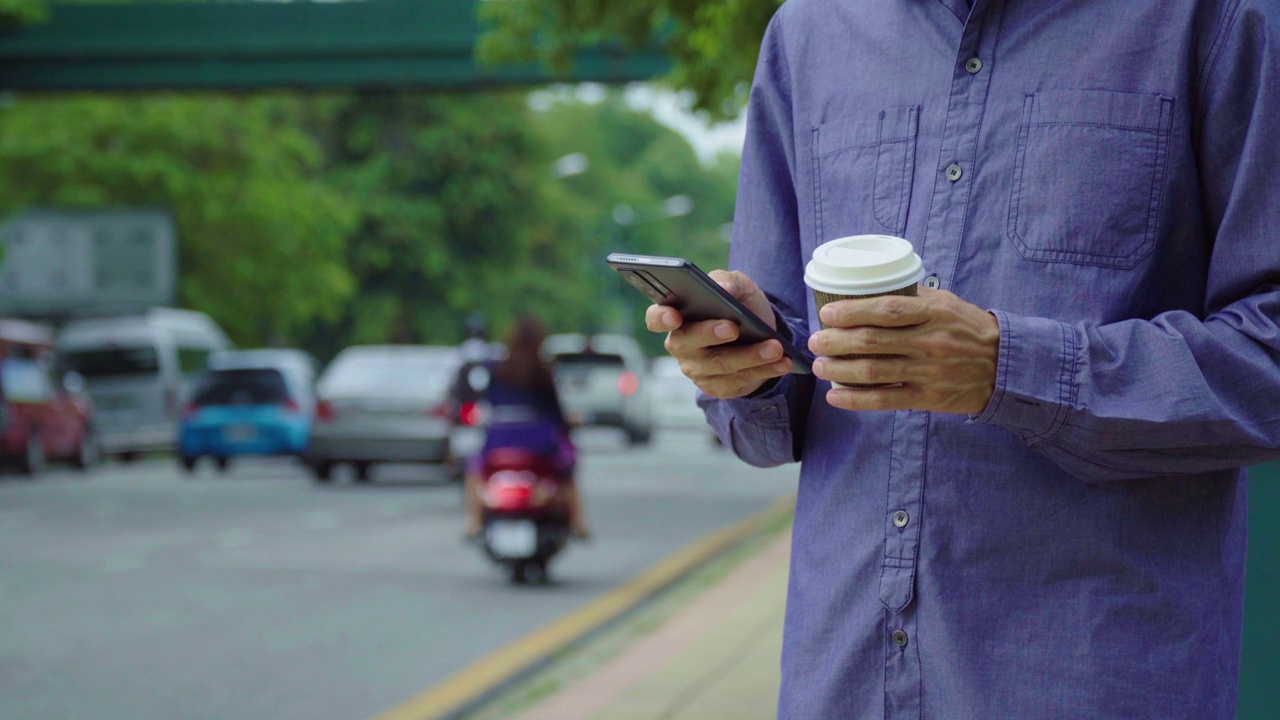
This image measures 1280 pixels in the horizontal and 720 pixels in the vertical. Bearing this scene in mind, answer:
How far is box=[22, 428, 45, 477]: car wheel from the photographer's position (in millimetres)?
20625

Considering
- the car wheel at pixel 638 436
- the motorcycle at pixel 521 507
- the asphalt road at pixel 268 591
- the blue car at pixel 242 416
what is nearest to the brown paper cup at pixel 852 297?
the asphalt road at pixel 268 591

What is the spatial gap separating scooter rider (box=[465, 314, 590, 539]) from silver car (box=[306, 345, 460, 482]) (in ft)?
28.2

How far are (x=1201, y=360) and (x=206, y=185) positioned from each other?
101ft

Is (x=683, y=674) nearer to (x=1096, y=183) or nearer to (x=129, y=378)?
(x=1096, y=183)

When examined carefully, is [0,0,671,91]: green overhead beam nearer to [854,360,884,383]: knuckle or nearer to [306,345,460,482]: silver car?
[306,345,460,482]: silver car

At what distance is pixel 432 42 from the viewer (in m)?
19.8

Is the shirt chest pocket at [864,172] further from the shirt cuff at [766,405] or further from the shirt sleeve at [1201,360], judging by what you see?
the shirt sleeve at [1201,360]

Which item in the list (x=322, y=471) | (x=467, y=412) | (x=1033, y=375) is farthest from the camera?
(x=322, y=471)

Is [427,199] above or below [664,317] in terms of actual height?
below

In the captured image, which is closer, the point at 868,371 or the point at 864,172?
the point at 868,371

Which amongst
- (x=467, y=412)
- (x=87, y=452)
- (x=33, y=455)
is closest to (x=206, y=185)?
(x=87, y=452)

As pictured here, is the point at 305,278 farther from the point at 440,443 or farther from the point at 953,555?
the point at 953,555

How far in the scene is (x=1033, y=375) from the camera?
5.14 ft

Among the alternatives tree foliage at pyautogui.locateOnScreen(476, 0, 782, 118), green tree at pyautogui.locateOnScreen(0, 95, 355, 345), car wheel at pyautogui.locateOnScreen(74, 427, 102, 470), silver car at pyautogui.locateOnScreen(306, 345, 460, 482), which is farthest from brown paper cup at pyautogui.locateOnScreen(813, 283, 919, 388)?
green tree at pyautogui.locateOnScreen(0, 95, 355, 345)
